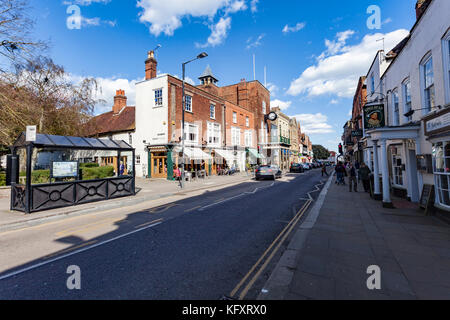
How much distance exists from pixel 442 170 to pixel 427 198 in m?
1.12

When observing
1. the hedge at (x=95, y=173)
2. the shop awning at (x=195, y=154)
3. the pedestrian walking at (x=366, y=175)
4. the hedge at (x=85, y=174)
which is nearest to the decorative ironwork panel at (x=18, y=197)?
the hedge at (x=85, y=174)

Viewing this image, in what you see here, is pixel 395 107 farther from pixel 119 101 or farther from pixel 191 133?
pixel 119 101

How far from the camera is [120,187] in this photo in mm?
11875

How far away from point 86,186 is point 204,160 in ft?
54.4

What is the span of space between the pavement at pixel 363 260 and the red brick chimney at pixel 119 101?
99.5 ft

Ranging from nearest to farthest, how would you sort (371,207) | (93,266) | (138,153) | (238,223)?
(93,266) < (238,223) < (371,207) < (138,153)

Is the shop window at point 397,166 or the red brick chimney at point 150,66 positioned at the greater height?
the red brick chimney at point 150,66

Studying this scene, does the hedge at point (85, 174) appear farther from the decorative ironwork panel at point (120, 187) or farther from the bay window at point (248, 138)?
the bay window at point (248, 138)

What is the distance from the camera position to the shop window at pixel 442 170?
656cm

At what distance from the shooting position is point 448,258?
4.10 metres

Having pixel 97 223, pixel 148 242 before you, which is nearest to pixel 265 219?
pixel 148 242

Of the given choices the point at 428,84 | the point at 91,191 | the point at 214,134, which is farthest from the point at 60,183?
the point at 214,134
